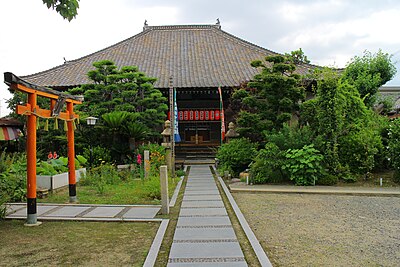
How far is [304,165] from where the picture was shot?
927 cm

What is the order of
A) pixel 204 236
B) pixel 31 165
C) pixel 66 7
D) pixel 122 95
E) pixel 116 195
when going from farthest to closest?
pixel 122 95, pixel 116 195, pixel 31 165, pixel 204 236, pixel 66 7

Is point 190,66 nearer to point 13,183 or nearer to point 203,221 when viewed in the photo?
point 13,183

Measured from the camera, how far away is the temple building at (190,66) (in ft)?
53.5

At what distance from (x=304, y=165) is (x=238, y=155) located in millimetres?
2474

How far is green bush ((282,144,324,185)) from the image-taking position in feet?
30.3

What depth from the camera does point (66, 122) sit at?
289 inches

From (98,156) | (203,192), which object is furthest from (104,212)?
(98,156)

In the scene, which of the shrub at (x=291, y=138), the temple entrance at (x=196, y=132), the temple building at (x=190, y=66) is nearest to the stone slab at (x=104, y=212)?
the shrub at (x=291, y=138)

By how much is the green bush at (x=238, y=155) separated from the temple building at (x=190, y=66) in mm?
4480

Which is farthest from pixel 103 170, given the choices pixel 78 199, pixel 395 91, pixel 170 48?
pixel 395 91

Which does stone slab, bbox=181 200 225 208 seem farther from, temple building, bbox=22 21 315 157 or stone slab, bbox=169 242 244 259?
temple building, bbox=22 21 315 157

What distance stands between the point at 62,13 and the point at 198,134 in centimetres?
1508

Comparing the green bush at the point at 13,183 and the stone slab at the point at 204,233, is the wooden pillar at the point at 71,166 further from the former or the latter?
the stone slab at the point at 204,233

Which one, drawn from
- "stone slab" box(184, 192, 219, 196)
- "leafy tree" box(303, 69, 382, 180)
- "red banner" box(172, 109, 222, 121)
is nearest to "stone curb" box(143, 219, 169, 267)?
"stone slab" box(184, 192, 219, 196)
